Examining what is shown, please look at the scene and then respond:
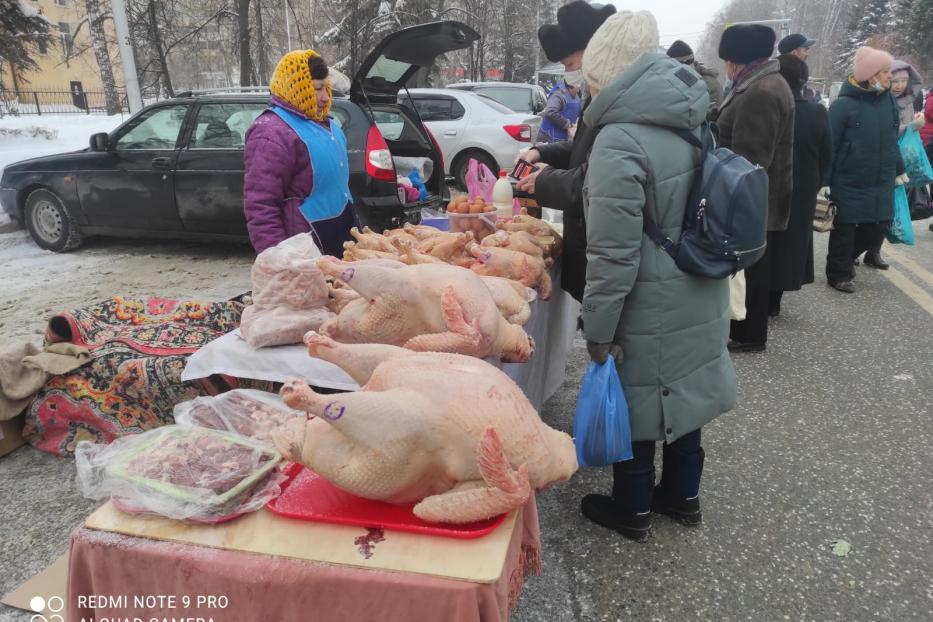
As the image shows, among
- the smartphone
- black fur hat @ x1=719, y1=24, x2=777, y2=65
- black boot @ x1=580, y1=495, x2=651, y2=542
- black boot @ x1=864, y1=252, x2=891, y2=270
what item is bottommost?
black boot @ x1=580, y1=495, x2=651, y2=542

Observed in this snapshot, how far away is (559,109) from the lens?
6.05 m

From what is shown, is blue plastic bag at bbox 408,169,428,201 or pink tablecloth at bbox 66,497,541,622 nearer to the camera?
pink tablecloth at bbox 66,497,541,622

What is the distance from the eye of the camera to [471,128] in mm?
10477

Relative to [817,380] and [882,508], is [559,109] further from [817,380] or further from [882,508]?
[882,508]

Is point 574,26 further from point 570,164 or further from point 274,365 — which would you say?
point 274,365

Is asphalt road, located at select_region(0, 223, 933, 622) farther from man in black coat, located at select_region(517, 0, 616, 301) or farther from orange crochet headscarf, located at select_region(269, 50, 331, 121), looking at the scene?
orange crochet headscarf, located at select_region(269, 50, 331, 121)

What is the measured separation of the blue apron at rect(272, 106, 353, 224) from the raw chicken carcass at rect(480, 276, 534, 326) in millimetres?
1211

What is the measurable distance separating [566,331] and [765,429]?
1.28m

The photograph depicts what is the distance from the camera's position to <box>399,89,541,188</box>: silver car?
10250 millimetres

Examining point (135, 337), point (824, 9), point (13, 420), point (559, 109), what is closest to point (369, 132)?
point (559, 109)

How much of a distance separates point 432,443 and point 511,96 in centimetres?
1373

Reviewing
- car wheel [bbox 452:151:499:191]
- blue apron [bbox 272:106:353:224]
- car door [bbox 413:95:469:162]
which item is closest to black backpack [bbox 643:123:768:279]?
blue apron [bbox 272:106:353:224]

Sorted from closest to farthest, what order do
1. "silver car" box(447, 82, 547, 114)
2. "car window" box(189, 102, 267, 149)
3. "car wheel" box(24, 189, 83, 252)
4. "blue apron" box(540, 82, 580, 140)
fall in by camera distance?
"blue apron" box(540, 82, 580, 140)
"car window" box(189, 102, 267, 149)
"car wheel" box(24, 189, 83, 252)
"silver car" box(447, 82, 547, 114)

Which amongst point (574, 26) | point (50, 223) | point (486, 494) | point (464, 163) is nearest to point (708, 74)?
point (574, 26)
